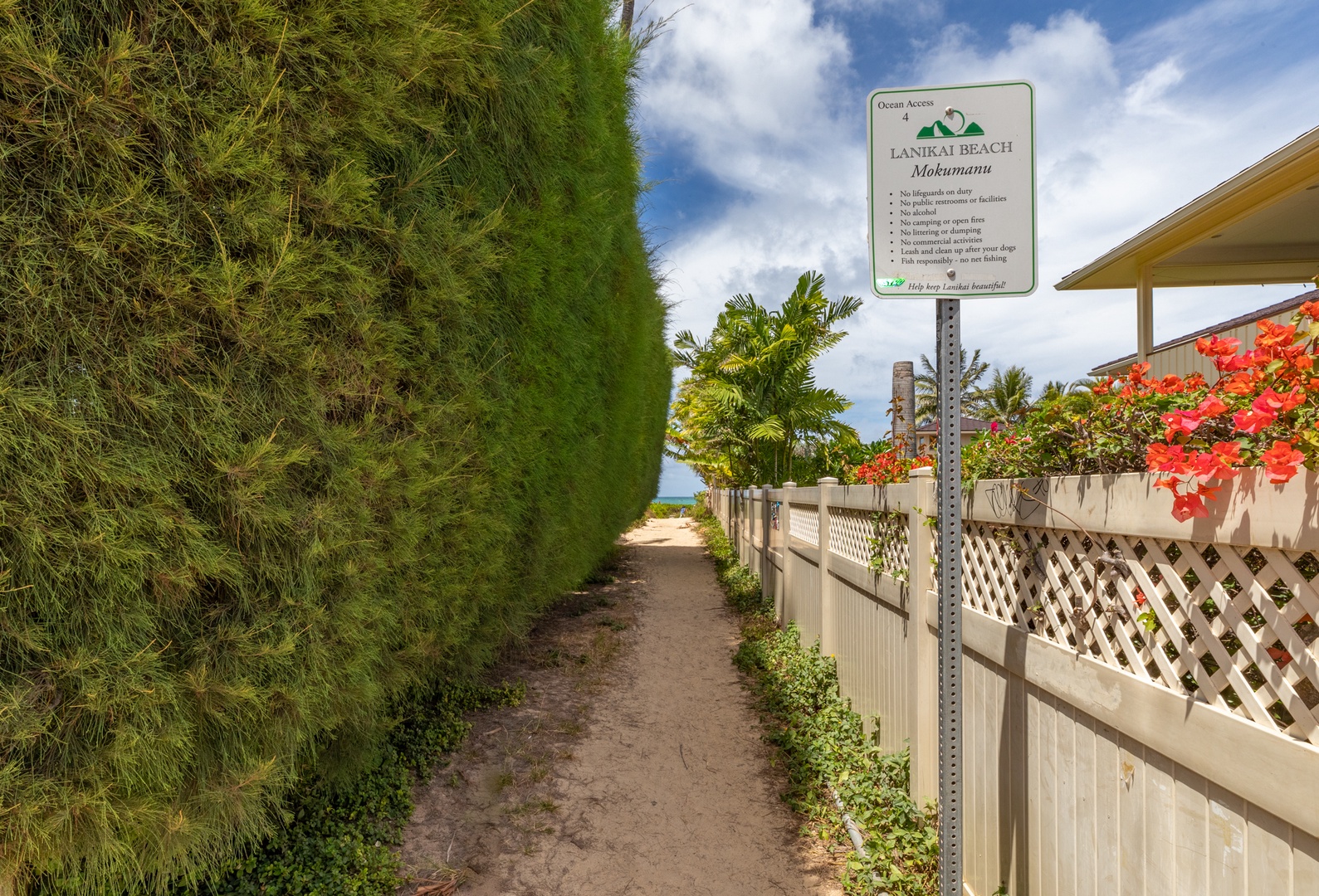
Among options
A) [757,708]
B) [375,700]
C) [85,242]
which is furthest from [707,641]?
[85,242]

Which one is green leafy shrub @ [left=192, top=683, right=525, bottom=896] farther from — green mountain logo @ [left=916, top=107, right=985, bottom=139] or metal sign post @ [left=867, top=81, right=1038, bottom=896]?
green mountain logo @ [left=916, top=107, right=985, bottom=139]

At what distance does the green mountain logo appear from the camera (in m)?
2.08

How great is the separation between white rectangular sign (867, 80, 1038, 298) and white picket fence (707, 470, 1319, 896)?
0.71m

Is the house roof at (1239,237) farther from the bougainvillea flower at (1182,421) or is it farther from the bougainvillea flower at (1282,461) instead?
the bougainvillea flower at (1282,461)

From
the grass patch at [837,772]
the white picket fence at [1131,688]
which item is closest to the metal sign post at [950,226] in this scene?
the white picket fence at [1131,688]

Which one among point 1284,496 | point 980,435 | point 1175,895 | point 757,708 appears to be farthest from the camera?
point 757,708

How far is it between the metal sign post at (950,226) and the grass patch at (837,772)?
3.74 feet

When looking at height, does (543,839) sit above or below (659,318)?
below

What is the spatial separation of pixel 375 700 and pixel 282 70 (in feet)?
8.23

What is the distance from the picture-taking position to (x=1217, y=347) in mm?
1653

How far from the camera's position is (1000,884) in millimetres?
2535

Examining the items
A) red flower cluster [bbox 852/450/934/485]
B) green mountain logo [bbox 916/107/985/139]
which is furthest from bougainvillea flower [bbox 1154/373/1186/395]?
red flower cluster [bbox 852/450/934/485]

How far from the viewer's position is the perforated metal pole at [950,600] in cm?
212

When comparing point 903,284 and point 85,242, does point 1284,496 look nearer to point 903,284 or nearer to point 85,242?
point 903,284
